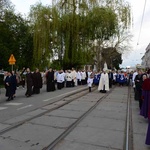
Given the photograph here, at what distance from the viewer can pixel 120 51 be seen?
131 ft

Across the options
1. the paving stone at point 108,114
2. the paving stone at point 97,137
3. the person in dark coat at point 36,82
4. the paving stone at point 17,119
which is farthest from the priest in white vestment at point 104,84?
the paving stone at point 97,137

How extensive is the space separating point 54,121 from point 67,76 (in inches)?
610

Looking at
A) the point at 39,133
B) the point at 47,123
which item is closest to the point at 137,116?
the point at 47,123

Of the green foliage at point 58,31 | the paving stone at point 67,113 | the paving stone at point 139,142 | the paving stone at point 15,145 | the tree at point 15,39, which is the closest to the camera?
the paving stone at point 15,145

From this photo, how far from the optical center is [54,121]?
8430 mm

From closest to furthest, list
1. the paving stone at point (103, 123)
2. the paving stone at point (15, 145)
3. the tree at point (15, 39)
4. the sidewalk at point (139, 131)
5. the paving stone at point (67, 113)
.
→ the paving stone at point (15, 145)
the sidewalk at point (139, 131)
the paving stone at point (103, 123)
the paving stone at point (67, 113)
the tree at point (15, 39)

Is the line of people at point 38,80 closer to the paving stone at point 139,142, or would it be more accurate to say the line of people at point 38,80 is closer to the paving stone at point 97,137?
the paving stone at point 97,137

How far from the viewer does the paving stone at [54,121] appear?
25.9 ft

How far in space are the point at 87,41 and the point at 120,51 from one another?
38.5 feet

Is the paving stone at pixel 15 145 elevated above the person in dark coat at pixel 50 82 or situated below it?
below

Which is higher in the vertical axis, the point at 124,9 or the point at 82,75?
the point at 124,9

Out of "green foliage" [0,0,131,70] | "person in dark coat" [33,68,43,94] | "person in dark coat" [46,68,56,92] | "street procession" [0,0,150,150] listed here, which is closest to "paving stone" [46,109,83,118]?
"street procession" [0,0,150,150]

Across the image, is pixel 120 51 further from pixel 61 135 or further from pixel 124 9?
pixel 61 135

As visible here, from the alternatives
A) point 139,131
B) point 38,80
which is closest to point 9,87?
point 38,80
